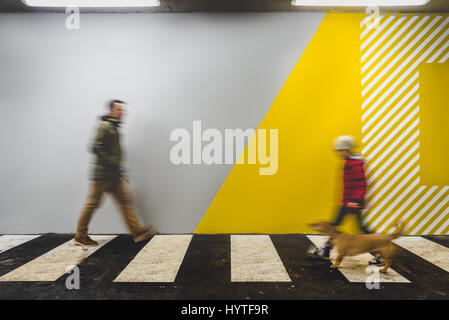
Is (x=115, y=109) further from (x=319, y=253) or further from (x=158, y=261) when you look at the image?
(x=319, y=253)

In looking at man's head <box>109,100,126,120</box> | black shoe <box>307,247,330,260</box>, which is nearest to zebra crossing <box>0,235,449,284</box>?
black shoe <box>307,247,330,260</box>

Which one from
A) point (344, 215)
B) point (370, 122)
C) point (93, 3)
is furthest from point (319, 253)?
point (93, 3)

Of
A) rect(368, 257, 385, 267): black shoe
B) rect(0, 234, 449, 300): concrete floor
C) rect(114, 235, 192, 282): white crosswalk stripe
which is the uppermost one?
rect(368, 257, 385, 267): black shoe

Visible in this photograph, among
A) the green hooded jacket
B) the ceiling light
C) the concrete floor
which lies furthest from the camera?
the ceiling light

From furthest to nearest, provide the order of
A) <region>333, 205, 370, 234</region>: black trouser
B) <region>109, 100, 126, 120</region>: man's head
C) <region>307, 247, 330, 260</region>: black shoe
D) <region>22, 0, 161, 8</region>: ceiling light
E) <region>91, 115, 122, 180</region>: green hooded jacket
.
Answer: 1. <region>22, 0, 161, 8</region>: ceiling light
2. <region>109, 100, 126, 120</region>: man's head
3. <region>91, 115, 122, 180</region>: green hooded jacket
4. <region>307, 247, 330, 260</region>: black shoe
5. <region>333, 205, 370, 234</region>: black trouser

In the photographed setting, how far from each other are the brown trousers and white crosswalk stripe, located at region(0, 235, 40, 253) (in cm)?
111

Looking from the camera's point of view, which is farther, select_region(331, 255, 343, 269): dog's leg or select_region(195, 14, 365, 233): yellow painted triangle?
select_region(195, 14, 365, 233): yellow painted triangle

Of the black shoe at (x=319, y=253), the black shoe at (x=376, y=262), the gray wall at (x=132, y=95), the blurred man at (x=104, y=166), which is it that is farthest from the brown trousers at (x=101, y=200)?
the black shoe at (x=376, y=262)

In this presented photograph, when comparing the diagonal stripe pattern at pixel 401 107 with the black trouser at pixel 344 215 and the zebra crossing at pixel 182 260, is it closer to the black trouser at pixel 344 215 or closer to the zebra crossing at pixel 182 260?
the zebra crossing at pixel 182 260

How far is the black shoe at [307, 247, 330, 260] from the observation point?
344cm

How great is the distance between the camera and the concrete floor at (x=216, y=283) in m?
2.57

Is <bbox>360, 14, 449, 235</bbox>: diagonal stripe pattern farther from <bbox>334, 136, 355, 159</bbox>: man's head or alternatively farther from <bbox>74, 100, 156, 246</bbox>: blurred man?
<bbox>74, 100, 156, 246</bbox>: blurred man

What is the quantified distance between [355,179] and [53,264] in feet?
13.3

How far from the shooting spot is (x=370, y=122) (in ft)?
14.9
